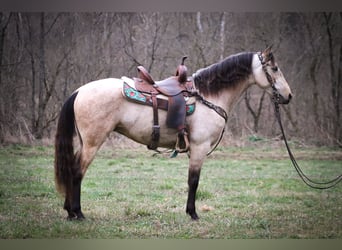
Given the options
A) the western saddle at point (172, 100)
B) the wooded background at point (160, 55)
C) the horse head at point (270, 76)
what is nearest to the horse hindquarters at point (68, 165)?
the western saddle at point (172, 100)

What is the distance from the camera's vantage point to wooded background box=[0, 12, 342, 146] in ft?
15.0

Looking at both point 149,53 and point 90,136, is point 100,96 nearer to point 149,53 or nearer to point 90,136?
point 90,136

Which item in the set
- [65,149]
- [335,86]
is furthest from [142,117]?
[335,86]

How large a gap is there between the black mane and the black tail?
1147mm

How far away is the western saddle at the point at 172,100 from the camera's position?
349 cm

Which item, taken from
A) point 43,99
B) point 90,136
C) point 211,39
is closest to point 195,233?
point 90,136

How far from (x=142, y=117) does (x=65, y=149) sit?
688 millimetres

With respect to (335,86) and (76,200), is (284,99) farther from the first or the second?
(76,200)

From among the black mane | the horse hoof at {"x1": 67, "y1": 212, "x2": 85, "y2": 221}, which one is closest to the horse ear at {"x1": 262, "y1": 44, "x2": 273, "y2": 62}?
the black mane

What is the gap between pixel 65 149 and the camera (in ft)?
11.2

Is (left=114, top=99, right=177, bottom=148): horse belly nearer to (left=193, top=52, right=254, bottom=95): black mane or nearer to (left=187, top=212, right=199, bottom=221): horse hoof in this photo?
(left=193, top=52, right=254, bottom=95): black mane

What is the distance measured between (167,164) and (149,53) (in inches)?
71.2

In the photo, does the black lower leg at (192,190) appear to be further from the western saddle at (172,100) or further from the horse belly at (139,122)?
the horse belly at (139,122)

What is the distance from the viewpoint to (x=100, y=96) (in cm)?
341
